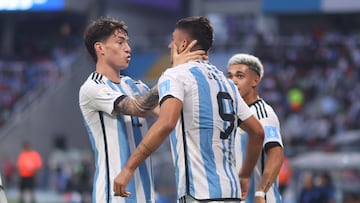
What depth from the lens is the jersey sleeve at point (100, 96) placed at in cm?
695

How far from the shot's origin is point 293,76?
29.2 m

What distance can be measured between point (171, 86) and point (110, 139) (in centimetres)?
104

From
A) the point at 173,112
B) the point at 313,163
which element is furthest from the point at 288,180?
the point at 173,112

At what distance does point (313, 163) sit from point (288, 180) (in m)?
2.91

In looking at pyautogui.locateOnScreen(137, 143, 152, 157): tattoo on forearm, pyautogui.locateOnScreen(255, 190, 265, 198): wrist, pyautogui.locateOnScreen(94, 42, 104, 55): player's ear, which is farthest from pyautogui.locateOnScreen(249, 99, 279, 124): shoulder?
pyautogui.locateOnScreen(137, 143, 152, 157): tattoo on forearm

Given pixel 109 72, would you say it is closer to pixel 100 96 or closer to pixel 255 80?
pixel 100 96

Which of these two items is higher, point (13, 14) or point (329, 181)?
point (13, 14)

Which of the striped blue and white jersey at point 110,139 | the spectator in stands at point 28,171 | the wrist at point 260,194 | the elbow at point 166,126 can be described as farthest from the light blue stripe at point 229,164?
the spectator in stands at point 28,171

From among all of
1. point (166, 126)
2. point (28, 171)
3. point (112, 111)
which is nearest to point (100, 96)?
point (112, 111)

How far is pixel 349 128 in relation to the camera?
2609 centimetres

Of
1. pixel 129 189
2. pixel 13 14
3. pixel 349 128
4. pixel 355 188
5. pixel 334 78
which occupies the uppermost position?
pixel 13 14

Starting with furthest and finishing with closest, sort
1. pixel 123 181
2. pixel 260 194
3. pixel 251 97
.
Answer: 1. pixel 251 97
2. pixel 260 194
3. pixel 123 181

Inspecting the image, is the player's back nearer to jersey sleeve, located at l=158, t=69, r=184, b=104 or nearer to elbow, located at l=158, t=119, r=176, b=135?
jersey sleeve, located at l=158, t=69, r=184, b=104

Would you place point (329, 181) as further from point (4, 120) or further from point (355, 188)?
point (4, 120)
